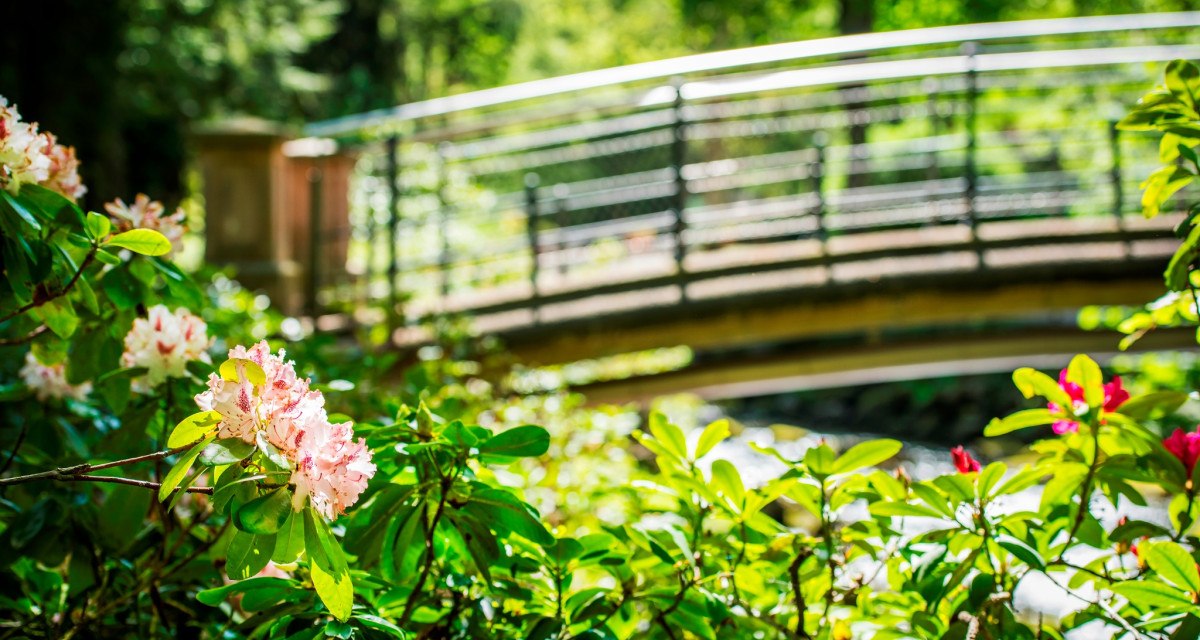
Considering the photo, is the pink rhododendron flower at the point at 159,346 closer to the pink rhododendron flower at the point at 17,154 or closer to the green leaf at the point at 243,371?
the pink rhododendron flower at the point at 17,154

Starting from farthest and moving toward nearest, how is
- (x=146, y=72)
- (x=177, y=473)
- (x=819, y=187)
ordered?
(x=146, y=72)
(x=819, y=187)
(x=177, y=473)

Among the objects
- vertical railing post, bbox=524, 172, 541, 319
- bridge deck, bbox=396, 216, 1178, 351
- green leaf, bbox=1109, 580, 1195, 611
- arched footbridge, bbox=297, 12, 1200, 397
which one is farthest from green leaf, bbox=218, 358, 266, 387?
vertical railing post, bbox=524, 172, 541, 319

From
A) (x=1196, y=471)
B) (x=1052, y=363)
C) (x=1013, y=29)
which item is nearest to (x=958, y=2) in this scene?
(x=1052, y=363)

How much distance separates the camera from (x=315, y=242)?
654 centimetres

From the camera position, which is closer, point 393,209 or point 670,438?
point 670,438

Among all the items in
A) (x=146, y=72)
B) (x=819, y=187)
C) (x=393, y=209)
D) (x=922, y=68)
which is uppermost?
(x=146, y=72)

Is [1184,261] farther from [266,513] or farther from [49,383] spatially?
[49,383]

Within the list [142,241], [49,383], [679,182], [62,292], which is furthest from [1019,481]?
[679,182]

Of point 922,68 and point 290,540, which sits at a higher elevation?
point 922,68

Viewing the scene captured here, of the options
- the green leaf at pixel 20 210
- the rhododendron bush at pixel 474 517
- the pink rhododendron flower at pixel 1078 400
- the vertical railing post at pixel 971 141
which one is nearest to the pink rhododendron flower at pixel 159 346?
the rhododendron bush at pixel 474 517

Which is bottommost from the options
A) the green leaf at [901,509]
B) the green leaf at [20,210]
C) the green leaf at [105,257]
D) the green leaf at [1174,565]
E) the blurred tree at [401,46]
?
the green leaf at [1174,565]

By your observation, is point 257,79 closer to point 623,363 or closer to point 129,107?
point 129,107

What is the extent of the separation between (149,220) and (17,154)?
356mm

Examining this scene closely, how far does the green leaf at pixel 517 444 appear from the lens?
1.12 meters
